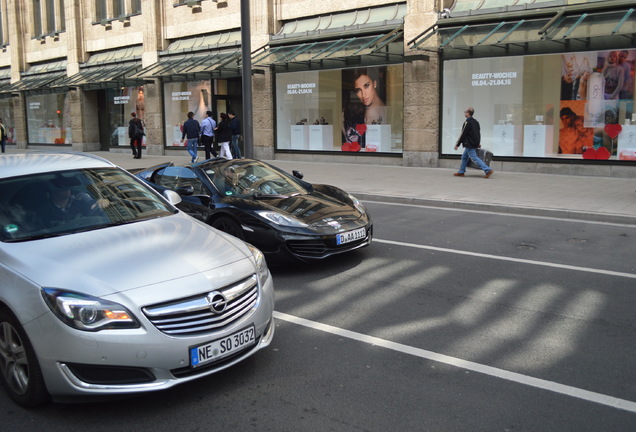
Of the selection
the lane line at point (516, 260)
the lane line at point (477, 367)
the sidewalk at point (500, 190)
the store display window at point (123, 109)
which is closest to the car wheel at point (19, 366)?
the lane line at point (477, 367)

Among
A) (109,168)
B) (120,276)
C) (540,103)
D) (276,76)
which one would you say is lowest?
(120,276)

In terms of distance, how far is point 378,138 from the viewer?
19844 millimetres

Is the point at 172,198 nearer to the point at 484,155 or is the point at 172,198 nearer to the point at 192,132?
the point at 484,155

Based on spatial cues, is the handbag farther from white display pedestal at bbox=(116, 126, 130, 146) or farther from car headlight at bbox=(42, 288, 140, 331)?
white display pedestal at bbox=(116, 126, 130, 146)

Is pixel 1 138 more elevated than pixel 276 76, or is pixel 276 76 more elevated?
pixel 276 76

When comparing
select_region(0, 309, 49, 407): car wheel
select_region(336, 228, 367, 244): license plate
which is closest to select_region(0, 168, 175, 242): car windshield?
select_region(0, 309, 49, 407): car wheel

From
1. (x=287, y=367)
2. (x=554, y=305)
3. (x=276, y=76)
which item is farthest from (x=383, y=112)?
(x=287, y=367)

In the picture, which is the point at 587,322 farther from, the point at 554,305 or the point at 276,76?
the point at 276,76

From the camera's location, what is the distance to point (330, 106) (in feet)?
69.5

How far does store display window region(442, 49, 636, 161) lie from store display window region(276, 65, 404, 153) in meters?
1.96

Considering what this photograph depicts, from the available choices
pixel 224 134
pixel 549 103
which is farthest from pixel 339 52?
pixel 549 103

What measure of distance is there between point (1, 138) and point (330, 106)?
15.2 meters

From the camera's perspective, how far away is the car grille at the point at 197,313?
3.63 metres

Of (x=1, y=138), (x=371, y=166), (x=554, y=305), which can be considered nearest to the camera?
(x=554, y=305)
